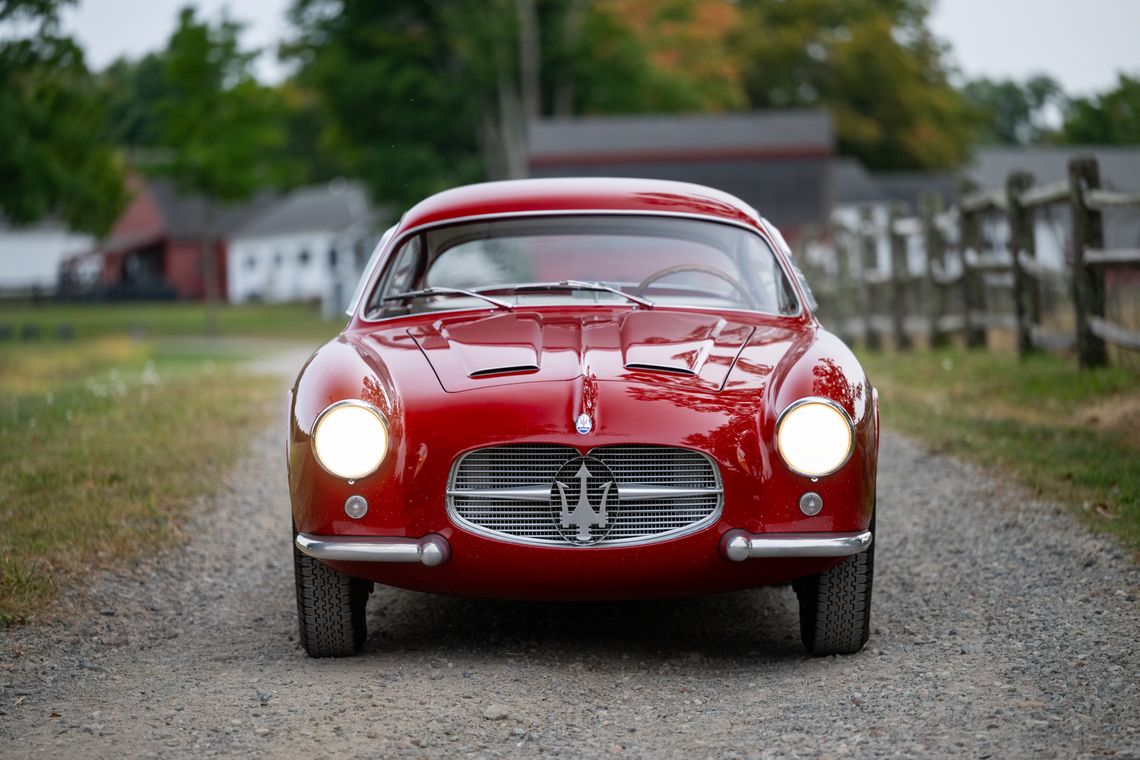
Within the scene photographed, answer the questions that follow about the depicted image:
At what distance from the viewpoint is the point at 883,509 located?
22.4 feet

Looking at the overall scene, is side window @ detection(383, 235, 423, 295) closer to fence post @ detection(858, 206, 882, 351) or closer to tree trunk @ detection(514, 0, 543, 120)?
fence post @ detection(858, 206, 882, 351)

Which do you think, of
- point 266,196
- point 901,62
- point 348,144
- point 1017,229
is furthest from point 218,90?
point 266,196

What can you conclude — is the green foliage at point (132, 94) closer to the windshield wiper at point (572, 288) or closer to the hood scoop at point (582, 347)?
the windshield wiper at point (572, 288)

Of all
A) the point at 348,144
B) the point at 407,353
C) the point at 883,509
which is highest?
the point at 348,144

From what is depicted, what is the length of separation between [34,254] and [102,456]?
219 feet

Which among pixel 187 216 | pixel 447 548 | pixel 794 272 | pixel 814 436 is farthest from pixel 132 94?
pixel 187 216

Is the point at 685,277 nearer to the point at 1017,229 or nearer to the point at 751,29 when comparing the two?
the point at 1017,229

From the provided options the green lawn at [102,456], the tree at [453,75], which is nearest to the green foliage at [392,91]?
the tree at [453,75]

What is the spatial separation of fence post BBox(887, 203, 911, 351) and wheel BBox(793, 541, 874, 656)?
11287 millimetres

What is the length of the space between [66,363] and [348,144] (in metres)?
23.8

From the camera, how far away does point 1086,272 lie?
9.59 metres

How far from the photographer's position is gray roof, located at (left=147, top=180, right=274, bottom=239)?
66.9 metres

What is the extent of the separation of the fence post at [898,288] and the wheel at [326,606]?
11729 millimetres

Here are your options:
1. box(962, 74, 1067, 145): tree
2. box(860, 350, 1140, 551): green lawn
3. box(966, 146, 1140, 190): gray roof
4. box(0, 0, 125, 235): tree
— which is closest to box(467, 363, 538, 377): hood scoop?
box(860, 350, 1140, 551): green lawn
